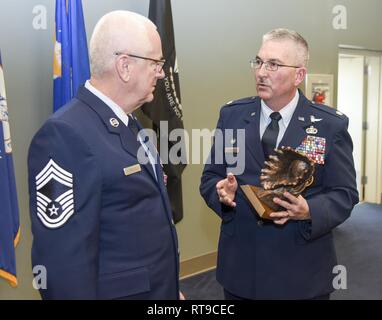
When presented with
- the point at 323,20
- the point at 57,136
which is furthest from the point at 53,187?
the point at 323,20

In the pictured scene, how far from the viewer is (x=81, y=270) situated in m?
1.10

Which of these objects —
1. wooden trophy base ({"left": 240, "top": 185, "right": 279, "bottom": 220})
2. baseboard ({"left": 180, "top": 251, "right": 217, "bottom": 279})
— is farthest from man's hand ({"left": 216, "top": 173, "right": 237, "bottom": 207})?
baseboard ({"left": 180, "top": 251, "right": 217, "bottom": 279})

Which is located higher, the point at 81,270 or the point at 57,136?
the point at 57,136

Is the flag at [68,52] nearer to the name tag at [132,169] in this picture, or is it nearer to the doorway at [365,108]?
the name tag at [132,169]

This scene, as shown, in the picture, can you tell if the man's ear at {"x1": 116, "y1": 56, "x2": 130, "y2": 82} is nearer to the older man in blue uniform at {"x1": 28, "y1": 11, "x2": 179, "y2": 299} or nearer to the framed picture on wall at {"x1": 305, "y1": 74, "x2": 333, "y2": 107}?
the older man in blue uniform at {"x1": 28, "y1": 11, "x2": 179, "y2": 299}

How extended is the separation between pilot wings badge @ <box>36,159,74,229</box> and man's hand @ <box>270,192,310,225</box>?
2.27 feet

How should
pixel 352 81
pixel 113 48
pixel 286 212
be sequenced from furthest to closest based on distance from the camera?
1. pixel 352 81
2. pixel 286 212
3. pixel 113 48

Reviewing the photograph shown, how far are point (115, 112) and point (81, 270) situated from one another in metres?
0.47

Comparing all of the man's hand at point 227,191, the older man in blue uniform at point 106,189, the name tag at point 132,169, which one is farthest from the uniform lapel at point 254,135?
the name tag at point 132,169

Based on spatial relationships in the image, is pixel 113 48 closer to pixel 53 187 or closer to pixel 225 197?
pixel 53 187

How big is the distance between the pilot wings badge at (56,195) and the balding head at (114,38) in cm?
35

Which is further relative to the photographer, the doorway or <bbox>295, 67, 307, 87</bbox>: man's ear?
the doorway

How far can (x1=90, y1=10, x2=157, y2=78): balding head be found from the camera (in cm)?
126

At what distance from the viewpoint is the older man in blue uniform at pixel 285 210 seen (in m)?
1.56
